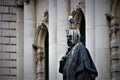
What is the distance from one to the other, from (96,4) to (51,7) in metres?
6.47

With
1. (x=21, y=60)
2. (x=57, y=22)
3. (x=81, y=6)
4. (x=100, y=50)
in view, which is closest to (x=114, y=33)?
(x=100, y=50)

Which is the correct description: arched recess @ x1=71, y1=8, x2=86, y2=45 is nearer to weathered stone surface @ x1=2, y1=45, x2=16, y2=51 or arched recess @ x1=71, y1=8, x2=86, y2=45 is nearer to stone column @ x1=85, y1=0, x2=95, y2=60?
stone column @ x1=85, y1=0, x2=95, y2=60

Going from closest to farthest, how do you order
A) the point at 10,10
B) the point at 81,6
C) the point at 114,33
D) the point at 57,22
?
the point at 114,33
the point at 81,6
the point at 57,22
the point at 10,10

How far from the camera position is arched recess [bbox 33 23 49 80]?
1299 inches

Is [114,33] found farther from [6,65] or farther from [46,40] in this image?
[6,65]

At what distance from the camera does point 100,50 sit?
952 inches

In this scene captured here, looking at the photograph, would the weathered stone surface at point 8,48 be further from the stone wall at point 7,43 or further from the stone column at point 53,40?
the stone column at point 53,40

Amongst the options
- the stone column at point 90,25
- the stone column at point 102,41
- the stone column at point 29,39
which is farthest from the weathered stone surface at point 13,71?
the stone column at point 102,41

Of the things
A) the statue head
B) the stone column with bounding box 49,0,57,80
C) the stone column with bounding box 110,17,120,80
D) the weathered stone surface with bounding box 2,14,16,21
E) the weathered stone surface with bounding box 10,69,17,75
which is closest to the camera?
the statue head

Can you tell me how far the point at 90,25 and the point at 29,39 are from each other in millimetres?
9562

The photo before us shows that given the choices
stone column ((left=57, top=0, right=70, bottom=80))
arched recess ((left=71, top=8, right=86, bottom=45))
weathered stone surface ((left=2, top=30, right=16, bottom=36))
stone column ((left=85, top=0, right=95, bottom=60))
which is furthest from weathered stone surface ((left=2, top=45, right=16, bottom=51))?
stone column ((left=85, top=0, right=95, bottom=60))

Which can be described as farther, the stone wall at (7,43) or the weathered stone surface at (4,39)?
the weathered stone surface at (4,39)

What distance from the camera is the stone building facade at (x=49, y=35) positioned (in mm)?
24141

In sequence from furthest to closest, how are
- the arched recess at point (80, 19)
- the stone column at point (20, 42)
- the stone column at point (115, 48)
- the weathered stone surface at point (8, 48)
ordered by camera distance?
the weathered stone surface at point (8, 48), the stone column at point (20, 42), the arched recess at point (80, 19), the stone column at point (115, 48)
